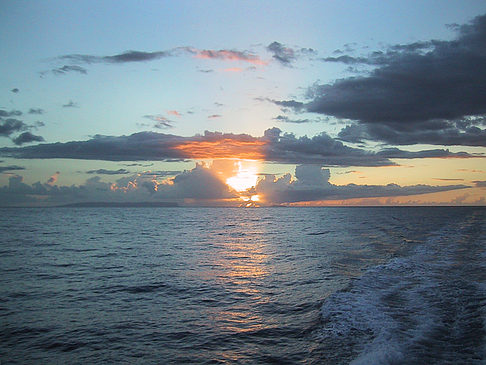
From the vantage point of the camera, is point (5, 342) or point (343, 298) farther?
point (343, 298)

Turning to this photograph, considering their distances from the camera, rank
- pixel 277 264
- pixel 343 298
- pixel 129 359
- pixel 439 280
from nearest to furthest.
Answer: pixel 129 359 → pixel 343 298 → pixel 439 280 → pixel 277 264

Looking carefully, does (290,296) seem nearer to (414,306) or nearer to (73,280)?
(414,306)

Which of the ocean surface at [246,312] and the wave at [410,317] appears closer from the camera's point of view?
the wave at [410,317]

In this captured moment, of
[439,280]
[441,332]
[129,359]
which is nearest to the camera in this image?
[129,359]

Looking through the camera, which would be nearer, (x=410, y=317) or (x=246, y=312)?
(x=410, y=317)

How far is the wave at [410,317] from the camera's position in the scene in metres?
10.7

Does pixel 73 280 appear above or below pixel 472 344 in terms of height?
below

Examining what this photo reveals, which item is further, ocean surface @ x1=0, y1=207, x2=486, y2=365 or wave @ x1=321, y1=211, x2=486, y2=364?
ocean surface @ x1=0, y1=207, x2=486, y2=365

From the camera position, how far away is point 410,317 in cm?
1424

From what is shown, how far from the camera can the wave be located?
10727 mm

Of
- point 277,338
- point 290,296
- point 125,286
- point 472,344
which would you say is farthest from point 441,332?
point 125,286

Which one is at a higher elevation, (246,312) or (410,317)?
(410,317)

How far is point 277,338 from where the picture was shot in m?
12.7

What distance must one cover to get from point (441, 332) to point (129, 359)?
34.8ft
